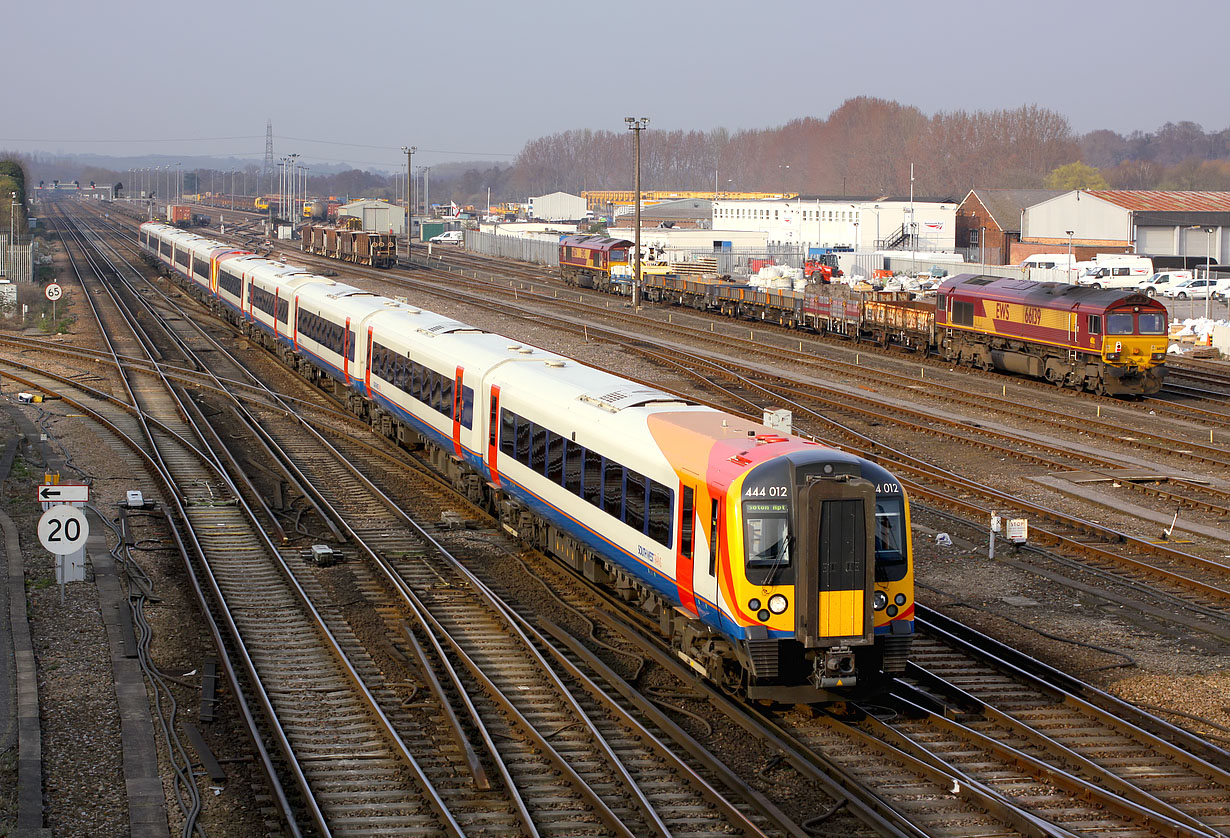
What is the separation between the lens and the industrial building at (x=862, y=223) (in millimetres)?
91812

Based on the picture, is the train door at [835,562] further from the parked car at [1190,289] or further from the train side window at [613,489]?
the parked car at [1190,289]

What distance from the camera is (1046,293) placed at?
118 feet

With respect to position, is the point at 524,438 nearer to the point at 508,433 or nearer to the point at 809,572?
the point at 508,433

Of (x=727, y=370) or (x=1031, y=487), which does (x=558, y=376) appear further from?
(x=727, y=370)

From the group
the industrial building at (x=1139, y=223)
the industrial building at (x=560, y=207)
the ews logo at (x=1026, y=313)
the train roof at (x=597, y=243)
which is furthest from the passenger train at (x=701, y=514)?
the industrial building at (x=560, y=207)

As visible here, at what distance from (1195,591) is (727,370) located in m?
20.9

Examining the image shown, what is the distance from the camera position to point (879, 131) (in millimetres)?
199000

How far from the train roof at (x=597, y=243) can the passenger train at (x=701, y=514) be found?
4496cm

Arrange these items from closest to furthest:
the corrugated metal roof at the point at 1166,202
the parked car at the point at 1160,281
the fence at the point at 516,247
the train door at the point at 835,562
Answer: the train door at the point at 835,562, the parked car at the point at 1160,281, the corrugated metal roof at the point at 1166,202, the fence at the point at 516,247

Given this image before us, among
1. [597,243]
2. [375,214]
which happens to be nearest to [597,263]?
[597,243]

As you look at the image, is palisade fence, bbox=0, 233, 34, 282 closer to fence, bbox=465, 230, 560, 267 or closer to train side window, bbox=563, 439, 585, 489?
fence, bbox=465, 230, 560, 267

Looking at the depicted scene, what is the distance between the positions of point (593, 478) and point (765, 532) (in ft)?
13.3

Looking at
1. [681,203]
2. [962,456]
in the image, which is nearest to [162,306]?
[962,456]

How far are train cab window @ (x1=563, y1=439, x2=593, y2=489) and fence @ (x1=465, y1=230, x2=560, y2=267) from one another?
220ft
